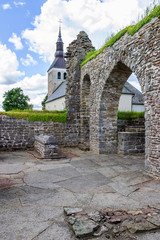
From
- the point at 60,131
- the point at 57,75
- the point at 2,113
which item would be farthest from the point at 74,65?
the point at 57,75

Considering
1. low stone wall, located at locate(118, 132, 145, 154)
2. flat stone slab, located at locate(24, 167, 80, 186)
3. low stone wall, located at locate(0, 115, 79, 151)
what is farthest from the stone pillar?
flat stone slab, located at locate(24, 167, 80, 186)

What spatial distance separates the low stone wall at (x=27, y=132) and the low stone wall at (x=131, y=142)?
3.17 metres

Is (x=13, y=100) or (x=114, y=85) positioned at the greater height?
(x=13, y=100)

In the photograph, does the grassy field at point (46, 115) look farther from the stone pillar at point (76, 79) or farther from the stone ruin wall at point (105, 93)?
the stone pillar at point (76, 79)

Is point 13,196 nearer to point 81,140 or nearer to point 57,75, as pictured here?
point 81,140

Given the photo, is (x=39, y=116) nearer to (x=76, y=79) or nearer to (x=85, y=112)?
(x=85, y=112)

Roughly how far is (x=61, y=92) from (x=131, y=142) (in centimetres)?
2708

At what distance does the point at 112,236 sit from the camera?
7.59 feet

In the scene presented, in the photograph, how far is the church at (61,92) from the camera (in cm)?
2627

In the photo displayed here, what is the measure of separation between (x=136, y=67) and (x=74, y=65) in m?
5.59

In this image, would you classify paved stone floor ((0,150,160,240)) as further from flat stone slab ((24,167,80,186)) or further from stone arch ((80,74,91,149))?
stone arch ((80,74,91,149))

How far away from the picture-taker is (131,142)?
7984 mm

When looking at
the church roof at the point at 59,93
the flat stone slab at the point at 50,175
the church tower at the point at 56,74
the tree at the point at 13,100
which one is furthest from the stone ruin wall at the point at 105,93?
the church tower at the point at 56,74

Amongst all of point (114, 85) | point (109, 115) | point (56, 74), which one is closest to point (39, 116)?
point (109, 115)
